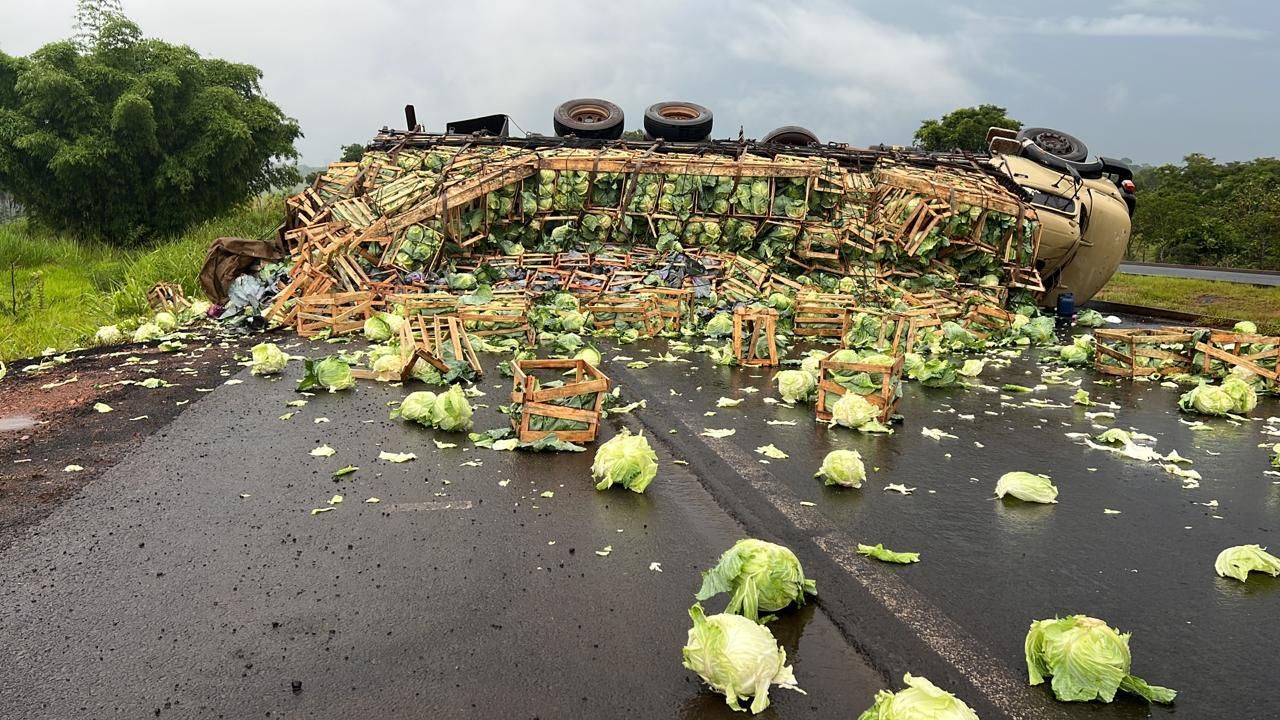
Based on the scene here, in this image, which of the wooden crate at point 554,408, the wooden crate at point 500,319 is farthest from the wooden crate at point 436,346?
the wooden crate at point 554,408

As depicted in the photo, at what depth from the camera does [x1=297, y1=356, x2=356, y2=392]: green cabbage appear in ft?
25.2

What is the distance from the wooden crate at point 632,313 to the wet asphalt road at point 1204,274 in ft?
64.0

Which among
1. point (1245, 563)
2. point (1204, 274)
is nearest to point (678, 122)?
point (1245, 563)

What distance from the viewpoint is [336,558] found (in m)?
4.23

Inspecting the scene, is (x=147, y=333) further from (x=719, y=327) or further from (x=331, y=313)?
(x=719, y=327)

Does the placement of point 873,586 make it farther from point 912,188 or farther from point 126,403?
point 912,188

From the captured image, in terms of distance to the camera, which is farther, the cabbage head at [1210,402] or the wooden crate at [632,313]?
the wooden crate at [632,313]

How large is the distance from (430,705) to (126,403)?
5922 mm

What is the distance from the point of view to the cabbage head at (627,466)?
5.20 metres

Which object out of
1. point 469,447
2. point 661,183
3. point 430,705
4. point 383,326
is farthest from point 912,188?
point 430,705

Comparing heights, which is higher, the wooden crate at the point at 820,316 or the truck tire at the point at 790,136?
the truck tire at the point at 790,136

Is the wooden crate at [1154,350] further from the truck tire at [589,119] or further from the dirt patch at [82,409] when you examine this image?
the truck tire at [589,119]

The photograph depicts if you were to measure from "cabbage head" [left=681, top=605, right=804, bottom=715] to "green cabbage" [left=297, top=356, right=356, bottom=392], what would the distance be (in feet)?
18.7

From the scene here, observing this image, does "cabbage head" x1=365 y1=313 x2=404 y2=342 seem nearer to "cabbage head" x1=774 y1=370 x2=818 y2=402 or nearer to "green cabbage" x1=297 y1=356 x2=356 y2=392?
"green cabbage" x1=297 y1=356 x2=356 y2=392
